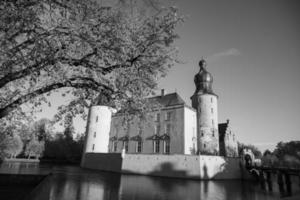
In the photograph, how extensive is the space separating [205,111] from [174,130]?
670 cm

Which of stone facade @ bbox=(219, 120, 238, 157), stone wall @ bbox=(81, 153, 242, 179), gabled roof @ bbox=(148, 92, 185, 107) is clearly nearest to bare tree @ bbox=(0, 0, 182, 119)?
stone wall @ bbox=(81, 153, 242, 179)

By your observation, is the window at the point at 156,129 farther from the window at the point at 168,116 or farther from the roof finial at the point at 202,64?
the roof finial at the point at 202,64

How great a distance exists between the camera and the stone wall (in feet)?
85.4

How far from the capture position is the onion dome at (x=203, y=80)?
3528 centimetres

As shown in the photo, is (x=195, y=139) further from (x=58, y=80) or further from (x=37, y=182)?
(x=58, y=80)

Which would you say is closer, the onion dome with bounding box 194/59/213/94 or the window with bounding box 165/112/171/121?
the window with bounding box 165/112/171/121

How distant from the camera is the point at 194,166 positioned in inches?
1025

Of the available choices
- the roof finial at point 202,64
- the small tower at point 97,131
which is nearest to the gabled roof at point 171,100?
the roof finial at point 202,64

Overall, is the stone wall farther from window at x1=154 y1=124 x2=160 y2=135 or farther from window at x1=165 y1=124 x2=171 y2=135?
window at x1=154 y1=124 x2=160 y2=135

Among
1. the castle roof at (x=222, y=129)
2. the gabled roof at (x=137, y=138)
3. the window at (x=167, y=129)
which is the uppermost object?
the castle roof at (x=222, y=129)

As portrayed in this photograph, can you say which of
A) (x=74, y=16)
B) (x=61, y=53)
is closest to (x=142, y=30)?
(x=74, y=16)

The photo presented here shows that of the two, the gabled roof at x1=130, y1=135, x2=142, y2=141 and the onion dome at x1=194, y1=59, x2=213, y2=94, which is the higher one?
the onion dome at x1=194, y1=59, x2=213, y2=94

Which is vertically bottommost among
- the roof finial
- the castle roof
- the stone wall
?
the stone wall

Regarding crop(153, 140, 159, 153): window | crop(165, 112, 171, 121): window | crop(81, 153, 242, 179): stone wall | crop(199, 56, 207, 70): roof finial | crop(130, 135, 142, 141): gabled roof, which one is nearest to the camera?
crop(81, 153, 242, 179): stone wall
